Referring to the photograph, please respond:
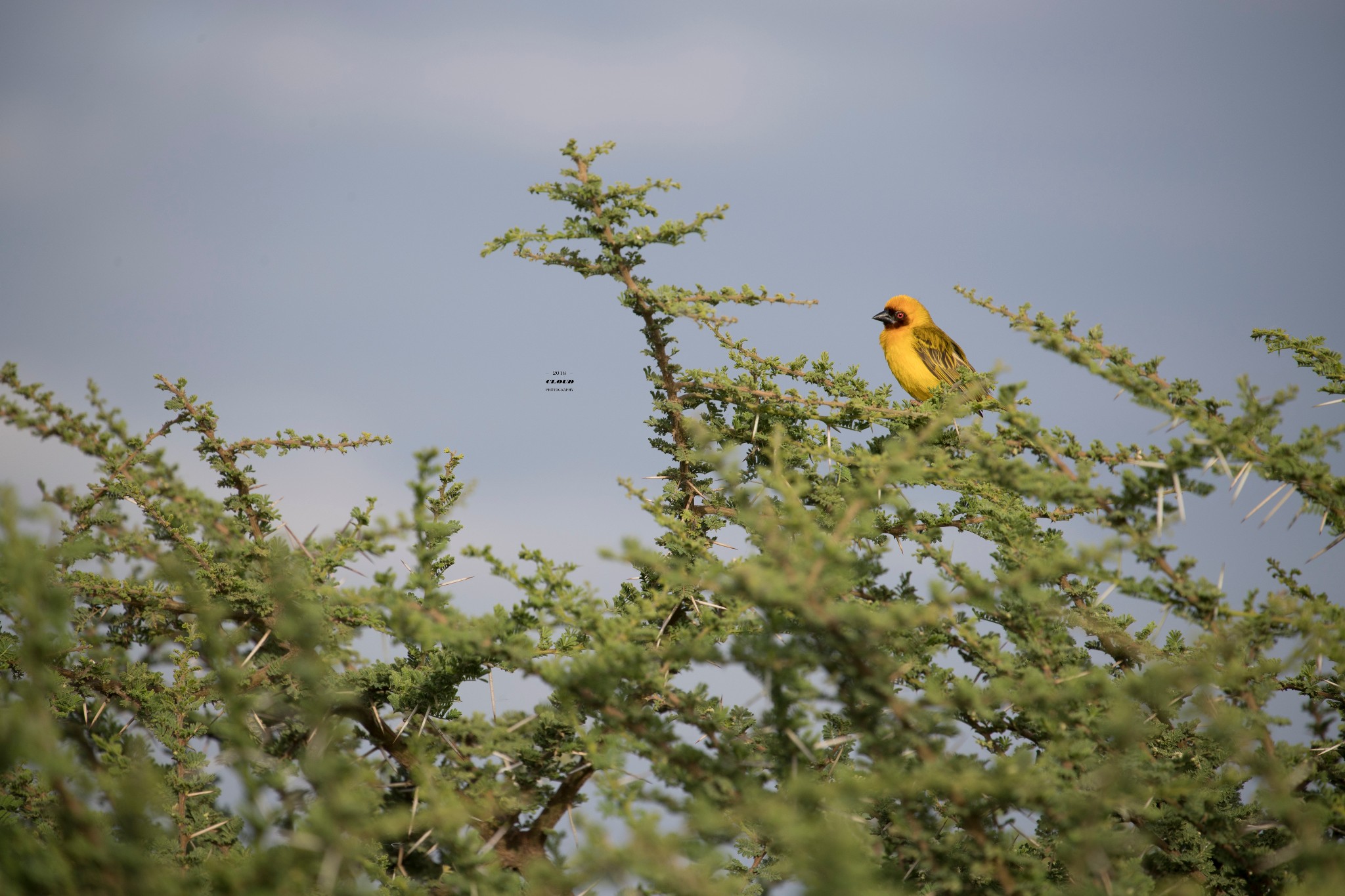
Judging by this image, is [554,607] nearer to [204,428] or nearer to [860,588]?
[860,588]

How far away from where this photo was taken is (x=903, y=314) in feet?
33.9

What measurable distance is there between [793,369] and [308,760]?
3.61m

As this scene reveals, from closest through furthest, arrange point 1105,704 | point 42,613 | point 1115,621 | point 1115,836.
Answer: point 42,613 → point 1115,836 → point 1105,704 → point 1115,621

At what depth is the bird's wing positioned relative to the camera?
9094mm

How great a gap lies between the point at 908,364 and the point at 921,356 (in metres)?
0.15

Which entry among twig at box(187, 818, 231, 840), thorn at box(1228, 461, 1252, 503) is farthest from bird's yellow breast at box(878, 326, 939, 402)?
twig at box(187, 818, 231, 840)

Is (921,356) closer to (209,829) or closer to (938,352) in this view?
(938,352)

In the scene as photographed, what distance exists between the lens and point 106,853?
2.06 m

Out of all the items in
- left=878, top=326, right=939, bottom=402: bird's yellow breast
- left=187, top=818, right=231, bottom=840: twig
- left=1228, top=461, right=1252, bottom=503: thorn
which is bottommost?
left=187, top=818, right=231, bottom=840: twig

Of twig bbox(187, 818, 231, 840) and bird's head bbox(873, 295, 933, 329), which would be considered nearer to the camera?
twig bbox(187, 818, 231, 840)

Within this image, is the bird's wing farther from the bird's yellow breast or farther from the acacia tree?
the acacia tree

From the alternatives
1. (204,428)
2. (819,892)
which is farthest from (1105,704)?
(204,428)

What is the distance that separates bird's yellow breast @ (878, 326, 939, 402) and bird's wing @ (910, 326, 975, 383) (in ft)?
0.15

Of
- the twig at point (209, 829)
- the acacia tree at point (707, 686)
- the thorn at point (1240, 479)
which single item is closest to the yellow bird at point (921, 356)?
the acacia tree at point (707, 686)
